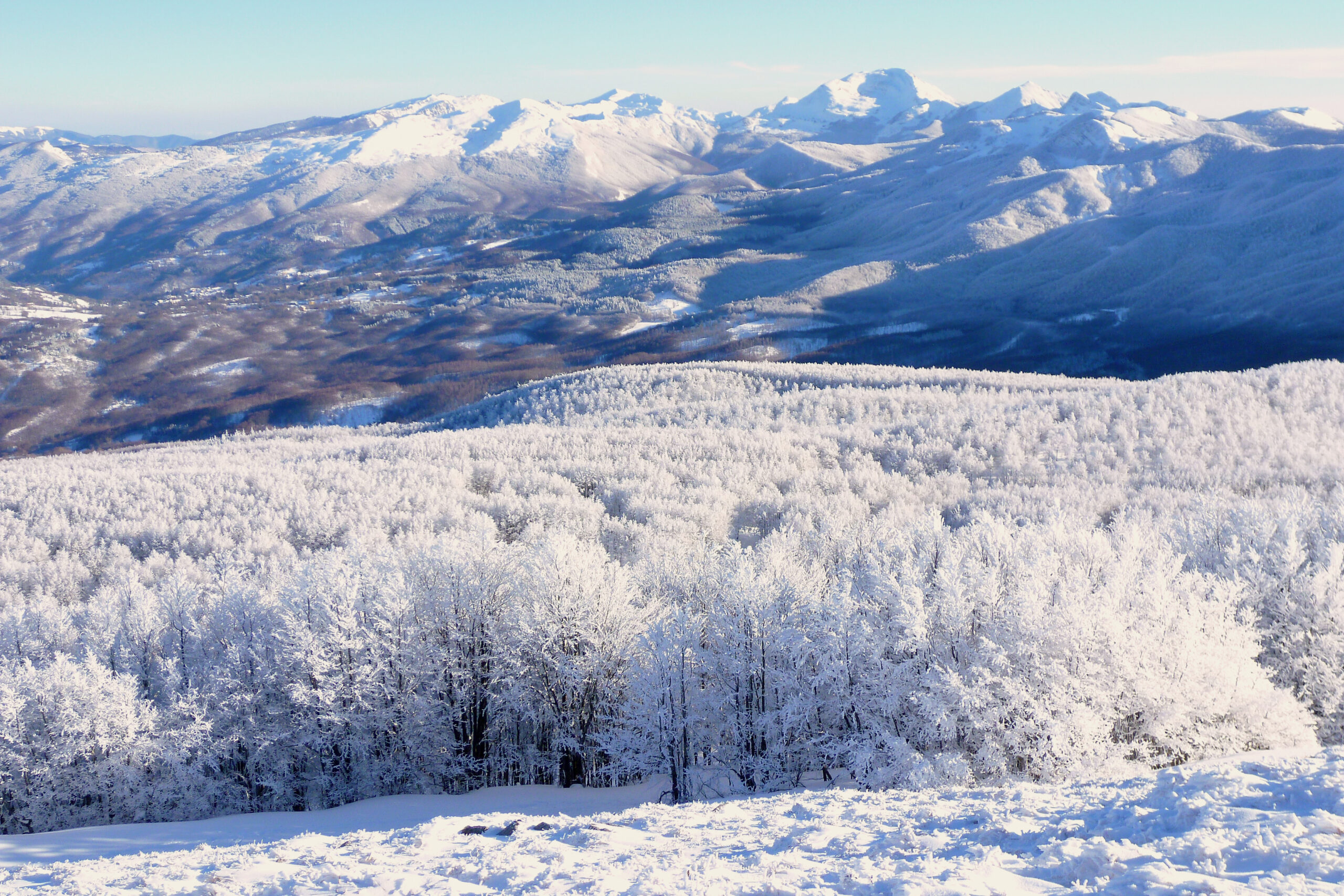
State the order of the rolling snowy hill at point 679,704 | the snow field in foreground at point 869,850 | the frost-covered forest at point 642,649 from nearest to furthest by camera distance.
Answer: the snow field in foreground at point 869,850 → the rolling snowy hill at point 679,704 → the frost-covered forest at point 642,649

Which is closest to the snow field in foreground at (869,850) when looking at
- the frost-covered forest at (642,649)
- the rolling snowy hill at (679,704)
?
the rolling snowy hill at (679,704)

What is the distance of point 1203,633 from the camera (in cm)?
2853

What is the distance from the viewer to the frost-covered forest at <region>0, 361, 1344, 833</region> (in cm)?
2647

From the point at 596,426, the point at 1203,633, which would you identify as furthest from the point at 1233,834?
the point at 596,426

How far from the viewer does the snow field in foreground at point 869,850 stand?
44.0 feet

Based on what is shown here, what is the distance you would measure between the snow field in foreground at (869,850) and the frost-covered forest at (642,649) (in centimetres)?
529

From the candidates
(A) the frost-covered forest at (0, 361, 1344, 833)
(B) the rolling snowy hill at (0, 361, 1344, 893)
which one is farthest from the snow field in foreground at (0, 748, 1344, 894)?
(A) the frost-covered forest at (0, 361, 1344, 833)

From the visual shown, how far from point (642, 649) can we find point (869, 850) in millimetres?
17673

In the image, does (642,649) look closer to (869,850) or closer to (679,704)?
(679,704)

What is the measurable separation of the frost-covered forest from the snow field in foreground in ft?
17.3

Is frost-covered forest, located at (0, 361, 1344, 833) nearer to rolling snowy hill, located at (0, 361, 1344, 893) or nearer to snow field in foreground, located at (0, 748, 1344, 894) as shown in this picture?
rolling snowy hill, located at (0, 361, 1344, 893)

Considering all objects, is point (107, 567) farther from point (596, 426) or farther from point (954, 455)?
point (954, 455)

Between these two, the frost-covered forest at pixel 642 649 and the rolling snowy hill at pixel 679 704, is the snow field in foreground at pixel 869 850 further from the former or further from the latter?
the frost-covered forest at pixel 642 649

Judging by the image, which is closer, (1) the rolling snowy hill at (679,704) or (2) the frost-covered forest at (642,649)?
(1) the rolling snowy hill at (679,704)
